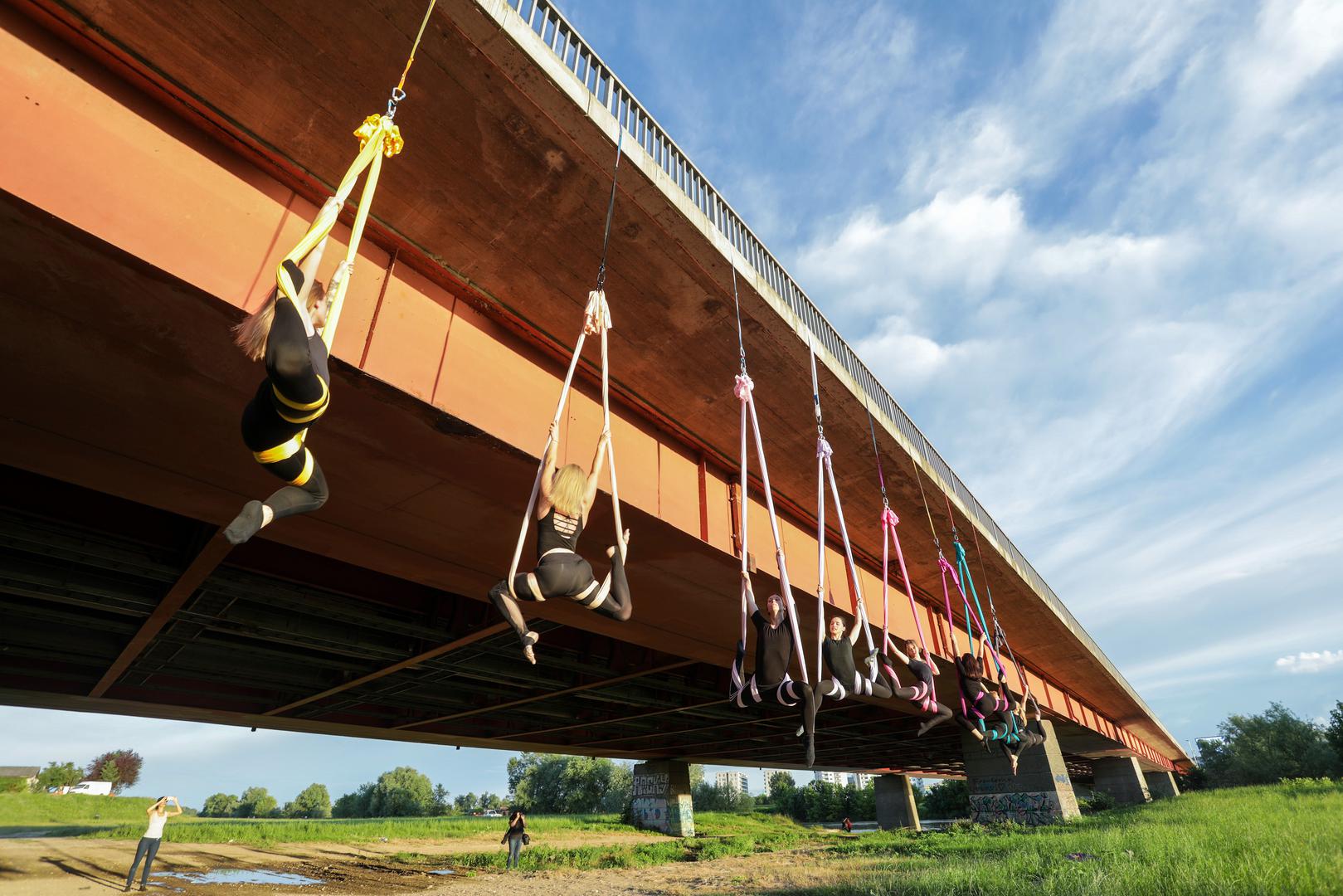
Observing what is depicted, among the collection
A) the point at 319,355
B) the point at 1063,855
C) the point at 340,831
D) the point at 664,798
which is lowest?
the point at 340,831

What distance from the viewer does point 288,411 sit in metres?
2.88

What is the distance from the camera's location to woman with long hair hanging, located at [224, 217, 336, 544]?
8.98 ft

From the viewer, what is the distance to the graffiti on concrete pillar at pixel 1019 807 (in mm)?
20797

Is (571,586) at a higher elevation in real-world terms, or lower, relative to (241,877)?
higher

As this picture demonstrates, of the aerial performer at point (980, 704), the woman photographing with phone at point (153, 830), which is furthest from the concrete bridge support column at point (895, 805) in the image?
the woman photographing with phone at point (153, 830)

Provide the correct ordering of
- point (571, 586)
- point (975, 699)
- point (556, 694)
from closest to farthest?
1. point (571, 586)
2. point (975, 699)
3. point (556, 694)

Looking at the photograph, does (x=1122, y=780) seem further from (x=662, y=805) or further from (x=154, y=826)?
(x=154, y=826)

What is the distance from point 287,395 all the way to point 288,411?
0.36ft

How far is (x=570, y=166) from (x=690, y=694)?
1439 centimetres

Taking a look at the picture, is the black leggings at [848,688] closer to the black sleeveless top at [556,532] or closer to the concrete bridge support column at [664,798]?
the black sleeveless top at [556,532]

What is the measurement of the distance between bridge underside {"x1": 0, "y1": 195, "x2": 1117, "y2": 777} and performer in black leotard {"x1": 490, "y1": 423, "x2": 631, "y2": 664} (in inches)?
47.9

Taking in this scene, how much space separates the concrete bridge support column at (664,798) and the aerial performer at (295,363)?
1335 inches

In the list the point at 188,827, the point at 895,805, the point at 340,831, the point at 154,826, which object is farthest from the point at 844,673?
the point at 895,805

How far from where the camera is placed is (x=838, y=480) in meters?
10.7
